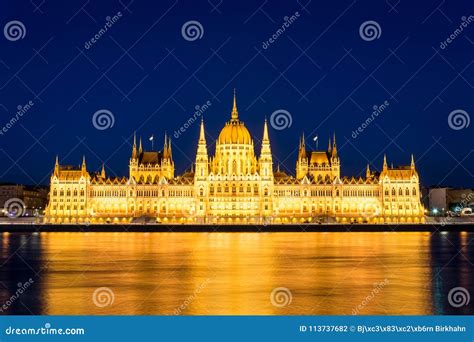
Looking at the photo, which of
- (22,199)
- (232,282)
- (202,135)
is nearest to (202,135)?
(202,135)

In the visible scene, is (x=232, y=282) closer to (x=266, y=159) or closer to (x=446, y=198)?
(x=266, y=159)

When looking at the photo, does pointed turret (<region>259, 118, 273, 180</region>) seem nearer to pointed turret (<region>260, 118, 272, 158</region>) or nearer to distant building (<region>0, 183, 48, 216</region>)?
pointed turret (<region>260, 118, 272, 158</region>)

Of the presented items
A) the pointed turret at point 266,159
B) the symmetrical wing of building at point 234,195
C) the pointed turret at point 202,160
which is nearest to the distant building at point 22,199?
the symmetrical wing of building at point 234,195

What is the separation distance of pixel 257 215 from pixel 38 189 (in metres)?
65.2

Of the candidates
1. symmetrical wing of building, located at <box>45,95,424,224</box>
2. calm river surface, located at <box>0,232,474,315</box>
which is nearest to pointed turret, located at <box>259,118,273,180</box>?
symmetrical wing of building, located at <box>45,95,424,224</box>

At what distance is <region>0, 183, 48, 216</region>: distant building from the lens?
130 metres

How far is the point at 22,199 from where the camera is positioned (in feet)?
458

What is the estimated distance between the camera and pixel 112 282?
91.4ft

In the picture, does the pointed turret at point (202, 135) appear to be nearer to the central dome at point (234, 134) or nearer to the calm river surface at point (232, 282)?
the central dome at point (234, 134)

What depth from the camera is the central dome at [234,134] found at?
11681cm

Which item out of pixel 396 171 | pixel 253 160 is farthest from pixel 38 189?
pixel 396 171

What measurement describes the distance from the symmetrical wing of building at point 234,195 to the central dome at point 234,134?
0.37 meters

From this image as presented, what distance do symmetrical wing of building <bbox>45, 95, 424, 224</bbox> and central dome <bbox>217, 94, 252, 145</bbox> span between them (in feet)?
1.20

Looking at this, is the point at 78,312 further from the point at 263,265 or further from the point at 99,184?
the point at 99,184
